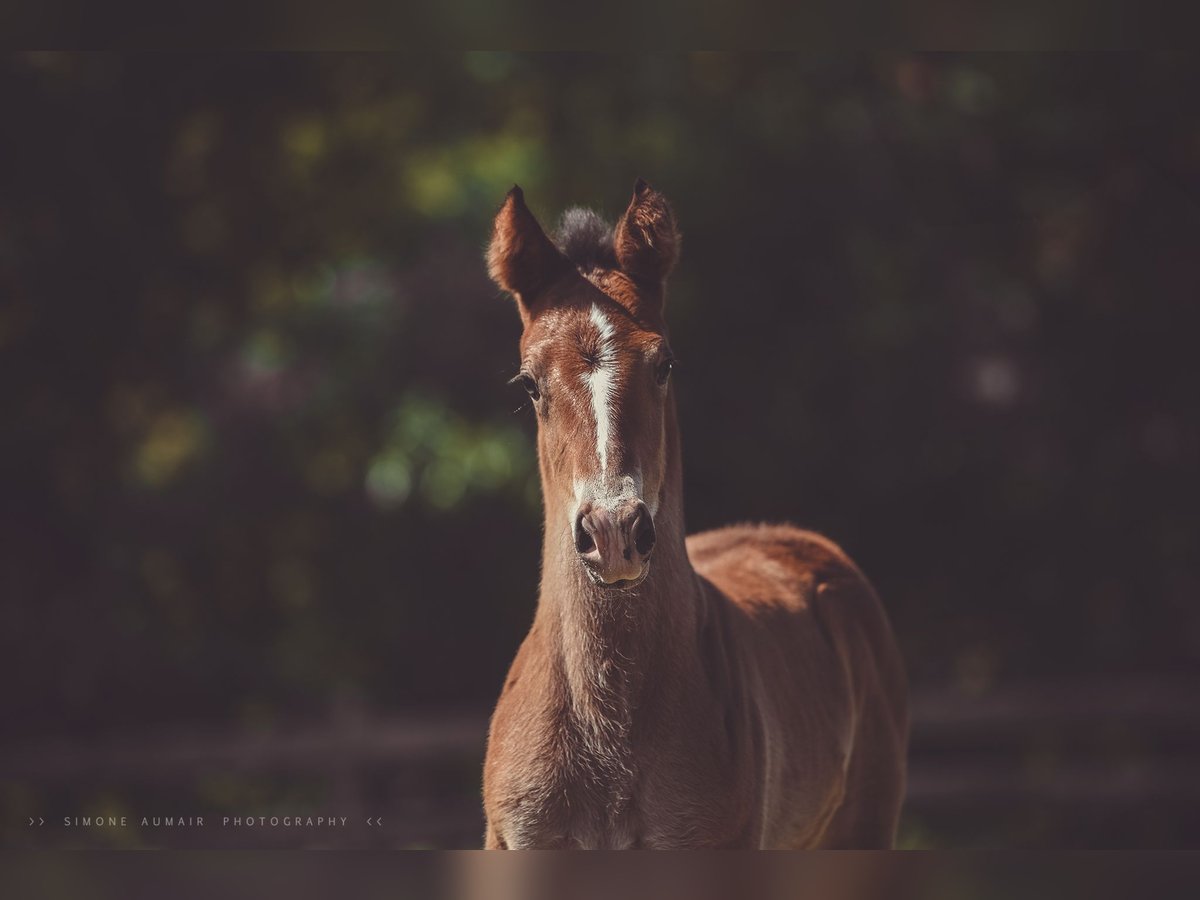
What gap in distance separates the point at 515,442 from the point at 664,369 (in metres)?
6.26

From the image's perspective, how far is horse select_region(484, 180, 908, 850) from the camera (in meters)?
2.93

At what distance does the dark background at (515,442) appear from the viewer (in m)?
8.77

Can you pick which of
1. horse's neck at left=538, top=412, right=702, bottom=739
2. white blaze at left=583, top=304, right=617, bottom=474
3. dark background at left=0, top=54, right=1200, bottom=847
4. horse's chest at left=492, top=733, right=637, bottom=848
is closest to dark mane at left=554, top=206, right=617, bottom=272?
white blaze at left=583, top=304, right=617, bottom=474

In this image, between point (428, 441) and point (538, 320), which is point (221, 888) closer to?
point (538, 320)

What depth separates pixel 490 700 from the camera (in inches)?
357

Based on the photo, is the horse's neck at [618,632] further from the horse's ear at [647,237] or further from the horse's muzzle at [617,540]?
the horse's ear at [647,237]

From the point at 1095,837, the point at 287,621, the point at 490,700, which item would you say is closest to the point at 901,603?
the point at 1095,837

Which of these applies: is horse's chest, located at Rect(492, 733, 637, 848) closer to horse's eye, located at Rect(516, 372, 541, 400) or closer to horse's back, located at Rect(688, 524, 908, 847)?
horse's back, located at Rect(688, 524, 908, 847)

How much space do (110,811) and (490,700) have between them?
2524mm

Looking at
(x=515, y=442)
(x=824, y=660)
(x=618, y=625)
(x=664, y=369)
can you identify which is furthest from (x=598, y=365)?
(x=515, y=442)

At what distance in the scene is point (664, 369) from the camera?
3.12 meters

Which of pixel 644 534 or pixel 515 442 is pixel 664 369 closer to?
pixel 644 534

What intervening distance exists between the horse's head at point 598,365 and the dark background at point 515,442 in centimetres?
556

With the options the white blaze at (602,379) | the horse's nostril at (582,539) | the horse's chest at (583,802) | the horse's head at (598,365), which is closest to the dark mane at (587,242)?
the horse's head at (598,365)
